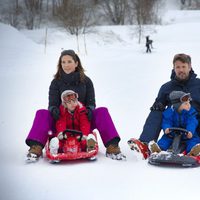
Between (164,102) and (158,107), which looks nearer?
(158,107)

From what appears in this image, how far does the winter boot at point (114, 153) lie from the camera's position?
3664 millimetres

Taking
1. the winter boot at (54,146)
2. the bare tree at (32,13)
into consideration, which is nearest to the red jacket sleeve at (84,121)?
the winter boot at (54,146)

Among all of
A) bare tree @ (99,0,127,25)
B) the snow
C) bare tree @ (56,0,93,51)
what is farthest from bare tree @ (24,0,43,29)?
bare tree @ (99,0,127,25)

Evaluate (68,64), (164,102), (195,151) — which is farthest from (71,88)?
(195,151)

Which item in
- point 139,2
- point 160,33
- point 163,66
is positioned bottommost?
point 163,66

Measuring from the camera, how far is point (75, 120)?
150 inches

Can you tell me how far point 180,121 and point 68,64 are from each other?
1199 mm

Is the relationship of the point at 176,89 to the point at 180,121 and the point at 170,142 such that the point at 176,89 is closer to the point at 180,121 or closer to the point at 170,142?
the point at 180,121

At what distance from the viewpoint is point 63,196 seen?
2746 mm

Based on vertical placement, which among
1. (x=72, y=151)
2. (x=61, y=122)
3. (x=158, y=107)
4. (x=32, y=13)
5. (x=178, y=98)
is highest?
(x=32, y=13)

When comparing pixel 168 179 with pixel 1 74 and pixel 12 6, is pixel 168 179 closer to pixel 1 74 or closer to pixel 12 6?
pixel 1 74

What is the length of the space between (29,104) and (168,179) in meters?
4.33

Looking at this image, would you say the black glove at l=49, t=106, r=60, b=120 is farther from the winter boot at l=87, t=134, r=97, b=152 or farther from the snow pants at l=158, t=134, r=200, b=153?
the snow pants at l=158, t=134, r=200, b=153

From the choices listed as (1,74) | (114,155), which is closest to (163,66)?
(1,74)
